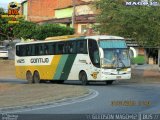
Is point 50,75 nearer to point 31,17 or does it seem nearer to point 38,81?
point 38,81

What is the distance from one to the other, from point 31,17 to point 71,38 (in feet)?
232

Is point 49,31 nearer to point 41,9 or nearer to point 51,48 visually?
point 51,48

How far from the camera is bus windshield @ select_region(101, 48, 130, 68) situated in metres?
34.1

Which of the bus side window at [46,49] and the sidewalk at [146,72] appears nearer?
the bus side window at [46,49]

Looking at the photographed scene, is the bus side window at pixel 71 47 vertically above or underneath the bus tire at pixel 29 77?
above

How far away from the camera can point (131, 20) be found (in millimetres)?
41312

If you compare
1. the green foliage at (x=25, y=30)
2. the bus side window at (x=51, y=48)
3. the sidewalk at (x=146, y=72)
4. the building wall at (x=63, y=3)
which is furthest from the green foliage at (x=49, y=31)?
the bus side window at (x=51, y=48)

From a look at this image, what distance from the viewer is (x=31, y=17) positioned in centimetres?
10644

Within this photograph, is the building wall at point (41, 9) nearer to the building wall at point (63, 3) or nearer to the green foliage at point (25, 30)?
the building wall at point (63, 3)

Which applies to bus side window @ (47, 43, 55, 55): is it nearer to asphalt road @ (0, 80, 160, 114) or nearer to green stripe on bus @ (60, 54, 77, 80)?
green stripe on bus @ (60, 54, 77, 80)

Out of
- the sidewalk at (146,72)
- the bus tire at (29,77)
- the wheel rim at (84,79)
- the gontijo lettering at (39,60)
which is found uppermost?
the gontijo lettering at (39,60)

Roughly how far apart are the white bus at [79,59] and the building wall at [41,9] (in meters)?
65.6

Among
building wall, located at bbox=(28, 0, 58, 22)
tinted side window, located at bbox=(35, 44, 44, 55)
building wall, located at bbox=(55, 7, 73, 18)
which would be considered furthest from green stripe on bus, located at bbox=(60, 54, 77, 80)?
building wall, located at bbox=(28, 0, 58, 22)

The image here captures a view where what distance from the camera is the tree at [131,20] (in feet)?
133
